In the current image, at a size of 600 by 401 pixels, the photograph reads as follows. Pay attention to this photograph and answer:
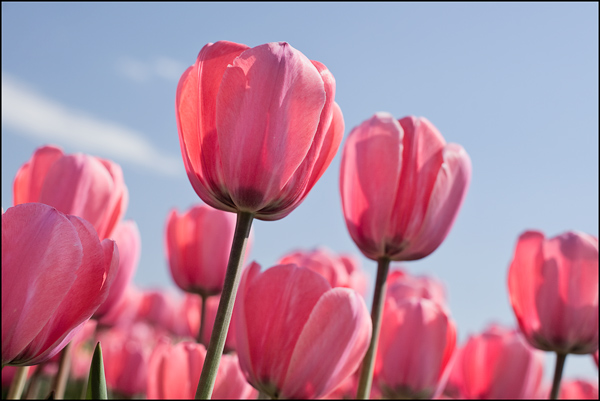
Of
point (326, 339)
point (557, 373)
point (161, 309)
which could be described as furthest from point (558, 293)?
point (161, 309)

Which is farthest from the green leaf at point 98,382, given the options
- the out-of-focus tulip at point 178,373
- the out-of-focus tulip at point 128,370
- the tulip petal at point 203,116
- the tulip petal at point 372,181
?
the out-of-focus tulip at point 128,370

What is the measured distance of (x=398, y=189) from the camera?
122cm

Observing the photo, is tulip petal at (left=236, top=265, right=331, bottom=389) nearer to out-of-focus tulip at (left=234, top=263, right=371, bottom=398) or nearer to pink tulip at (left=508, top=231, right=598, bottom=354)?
out-of-focus tulip at (left=234, top=263, right=371, bottom=398)

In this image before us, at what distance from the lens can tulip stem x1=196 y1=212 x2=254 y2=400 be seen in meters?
0.73

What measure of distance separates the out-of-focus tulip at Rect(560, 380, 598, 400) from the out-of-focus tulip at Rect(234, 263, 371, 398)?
4.97 feet

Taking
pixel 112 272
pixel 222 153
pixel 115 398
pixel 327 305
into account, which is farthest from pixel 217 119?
pixel 115 398

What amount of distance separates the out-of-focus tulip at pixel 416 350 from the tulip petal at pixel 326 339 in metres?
0.56

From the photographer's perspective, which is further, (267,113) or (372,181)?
(372,181)

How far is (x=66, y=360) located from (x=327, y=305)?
2.57 ft

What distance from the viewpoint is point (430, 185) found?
1211 millimetres

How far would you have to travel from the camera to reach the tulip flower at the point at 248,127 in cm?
78

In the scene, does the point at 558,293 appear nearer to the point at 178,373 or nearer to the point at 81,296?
the point at 178,373

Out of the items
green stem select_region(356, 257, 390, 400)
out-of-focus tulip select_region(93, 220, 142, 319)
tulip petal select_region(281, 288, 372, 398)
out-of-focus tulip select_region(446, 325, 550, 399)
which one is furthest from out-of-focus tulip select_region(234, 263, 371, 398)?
out-of-focus tulip select_region(446, 325, 550, 399)

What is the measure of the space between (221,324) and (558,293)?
107cm
